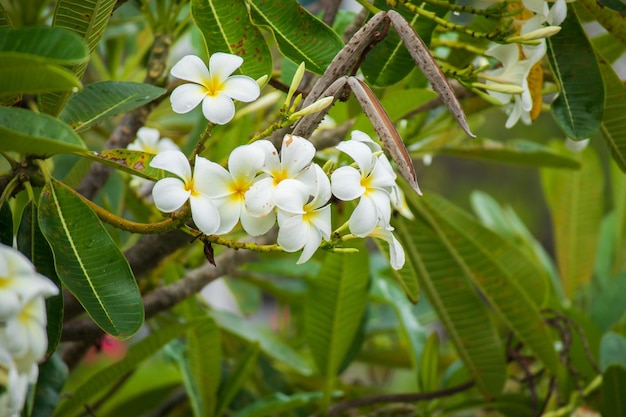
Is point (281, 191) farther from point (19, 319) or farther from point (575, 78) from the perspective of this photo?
point (575, 78)

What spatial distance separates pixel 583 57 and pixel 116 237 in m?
0.57

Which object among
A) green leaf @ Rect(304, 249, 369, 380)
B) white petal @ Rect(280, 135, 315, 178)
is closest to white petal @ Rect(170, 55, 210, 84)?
white petal @ Rect(280, 135, 315, 178)

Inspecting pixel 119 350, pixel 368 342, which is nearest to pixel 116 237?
pixel 368 342

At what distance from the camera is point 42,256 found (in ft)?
2.03

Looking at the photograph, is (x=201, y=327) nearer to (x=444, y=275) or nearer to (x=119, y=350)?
(x=444, y=275)

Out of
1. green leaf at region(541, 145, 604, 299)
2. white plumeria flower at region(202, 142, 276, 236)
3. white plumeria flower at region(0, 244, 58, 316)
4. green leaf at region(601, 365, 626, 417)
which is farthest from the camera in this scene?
green leaf at region(541, 145, 604, 299)

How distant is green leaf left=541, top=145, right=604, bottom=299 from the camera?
1401 millimetres

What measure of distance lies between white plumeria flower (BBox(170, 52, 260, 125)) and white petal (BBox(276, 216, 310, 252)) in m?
0.10

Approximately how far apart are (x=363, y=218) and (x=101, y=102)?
297mm

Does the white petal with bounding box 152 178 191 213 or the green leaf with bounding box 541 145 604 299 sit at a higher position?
the white petal with bounding box 152 178 191 213

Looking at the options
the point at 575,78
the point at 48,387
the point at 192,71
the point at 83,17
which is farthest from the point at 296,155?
the point at 48,387

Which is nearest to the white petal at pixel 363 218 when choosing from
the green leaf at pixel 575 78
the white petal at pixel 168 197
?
the white petal at pixel 168 197

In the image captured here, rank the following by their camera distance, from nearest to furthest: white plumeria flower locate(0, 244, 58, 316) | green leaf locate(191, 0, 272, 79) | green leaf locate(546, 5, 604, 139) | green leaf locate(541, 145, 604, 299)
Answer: white plumeria flower locate(0, 244, 58, 316) → green leaf locate(191, 0, 272, 79) → green leaf locate(546, 5, 604, 139) → green leaf locate(541, 145, 604, 299)

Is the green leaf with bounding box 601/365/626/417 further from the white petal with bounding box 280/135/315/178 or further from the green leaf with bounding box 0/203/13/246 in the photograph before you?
the green leaf with bounding box 0/203/13/246
